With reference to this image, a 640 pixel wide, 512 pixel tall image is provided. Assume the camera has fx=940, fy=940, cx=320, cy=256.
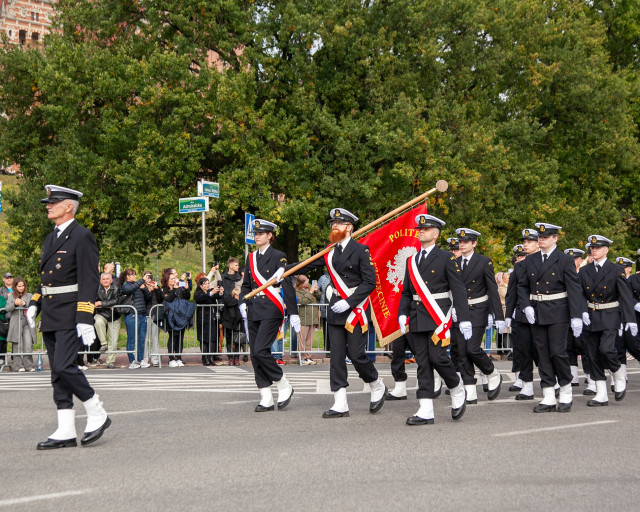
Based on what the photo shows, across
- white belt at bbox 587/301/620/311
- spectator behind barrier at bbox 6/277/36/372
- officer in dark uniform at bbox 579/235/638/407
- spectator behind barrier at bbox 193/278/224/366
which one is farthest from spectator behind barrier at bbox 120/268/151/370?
white belt at bbox 587/301/620/311

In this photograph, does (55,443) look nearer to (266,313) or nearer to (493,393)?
(266,313)

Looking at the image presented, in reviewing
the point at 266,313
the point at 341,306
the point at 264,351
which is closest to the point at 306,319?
the point at 266,313

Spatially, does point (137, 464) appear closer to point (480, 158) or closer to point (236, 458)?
point (236, 458)

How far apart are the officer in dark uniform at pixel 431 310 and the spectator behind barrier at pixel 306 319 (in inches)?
345

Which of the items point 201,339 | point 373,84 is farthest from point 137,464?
point 373,84

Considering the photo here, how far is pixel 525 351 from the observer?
37.1 ft

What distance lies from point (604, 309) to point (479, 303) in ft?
5.52

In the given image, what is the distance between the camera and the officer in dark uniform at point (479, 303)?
11.0m

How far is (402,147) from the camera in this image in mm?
27281

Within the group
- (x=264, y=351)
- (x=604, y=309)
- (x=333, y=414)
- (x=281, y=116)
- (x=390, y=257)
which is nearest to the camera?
(x=333, y=414)

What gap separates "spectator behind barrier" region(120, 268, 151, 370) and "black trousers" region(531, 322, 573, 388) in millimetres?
8938

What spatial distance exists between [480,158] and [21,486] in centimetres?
2415

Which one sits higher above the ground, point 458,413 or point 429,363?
point 429,363

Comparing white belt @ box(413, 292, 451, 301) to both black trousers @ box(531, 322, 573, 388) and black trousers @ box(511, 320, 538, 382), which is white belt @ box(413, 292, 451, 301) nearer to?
black trousers @ box(531, 322, 573, 388)
